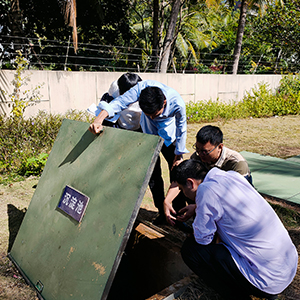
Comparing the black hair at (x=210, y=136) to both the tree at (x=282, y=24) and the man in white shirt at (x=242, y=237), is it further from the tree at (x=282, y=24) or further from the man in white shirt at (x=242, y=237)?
the tree at (x=282, y=24)

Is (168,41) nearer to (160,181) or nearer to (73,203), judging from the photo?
(160,181)

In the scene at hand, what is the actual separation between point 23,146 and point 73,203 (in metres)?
3.23

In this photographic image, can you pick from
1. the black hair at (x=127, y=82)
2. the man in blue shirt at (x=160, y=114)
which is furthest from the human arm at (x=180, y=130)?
the black hair at (x=127, y=82)

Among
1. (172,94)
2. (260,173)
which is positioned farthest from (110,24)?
(172,94)

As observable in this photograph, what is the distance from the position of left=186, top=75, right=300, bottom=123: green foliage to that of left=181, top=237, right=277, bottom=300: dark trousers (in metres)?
6.88

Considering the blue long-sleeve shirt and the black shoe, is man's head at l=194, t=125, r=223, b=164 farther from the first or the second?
the black shoe

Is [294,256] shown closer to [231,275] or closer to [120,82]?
[231,275]

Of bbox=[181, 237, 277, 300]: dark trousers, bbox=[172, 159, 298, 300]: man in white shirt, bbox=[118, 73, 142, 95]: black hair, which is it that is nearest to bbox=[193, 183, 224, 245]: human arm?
bbox=[172, 159, 298, 300]: man in white shirt

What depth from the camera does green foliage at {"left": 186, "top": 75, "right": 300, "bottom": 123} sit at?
9039mm

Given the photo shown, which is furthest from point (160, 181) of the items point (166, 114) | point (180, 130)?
point (166, 114)

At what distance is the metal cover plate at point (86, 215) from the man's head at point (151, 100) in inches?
17.5

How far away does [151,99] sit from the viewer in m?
2.39

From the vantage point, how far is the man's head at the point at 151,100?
7.84ft

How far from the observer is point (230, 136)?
7.30m
